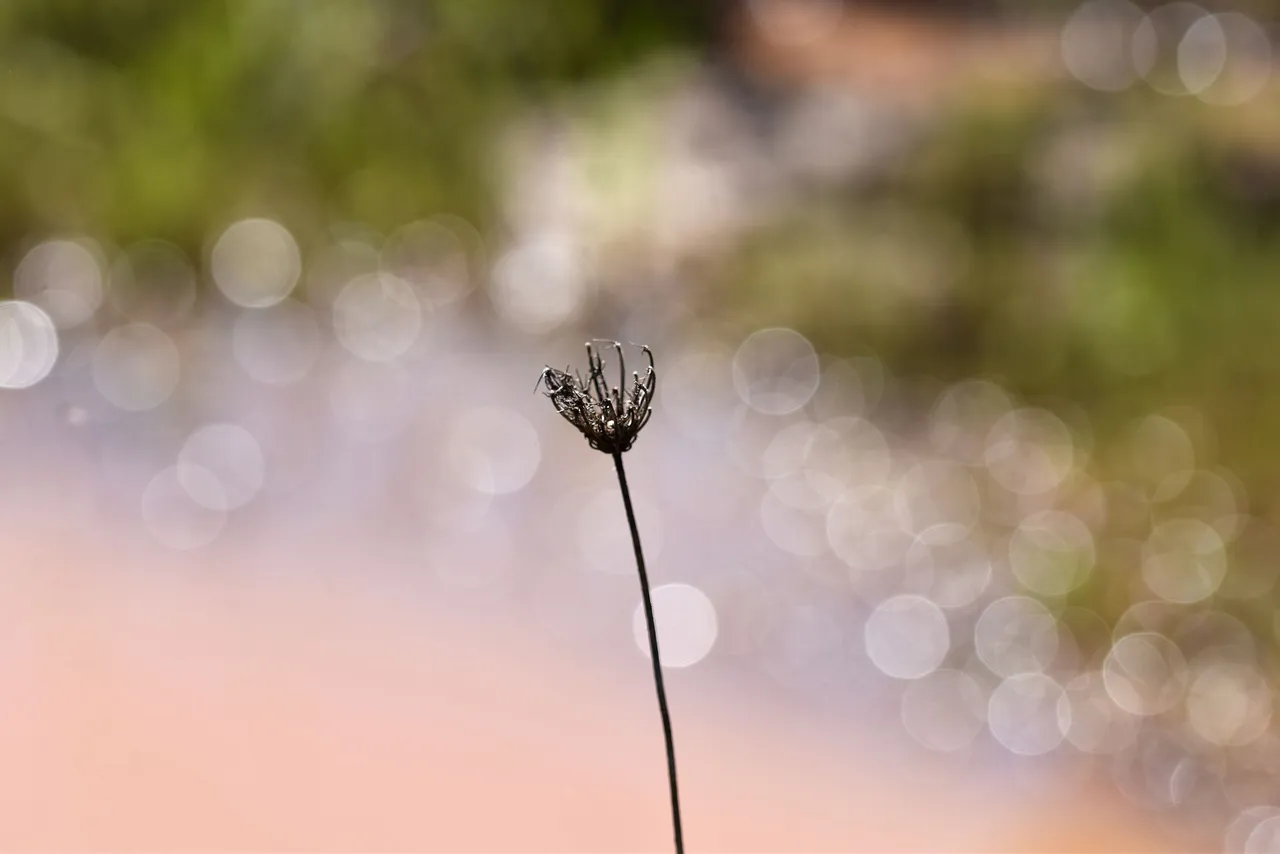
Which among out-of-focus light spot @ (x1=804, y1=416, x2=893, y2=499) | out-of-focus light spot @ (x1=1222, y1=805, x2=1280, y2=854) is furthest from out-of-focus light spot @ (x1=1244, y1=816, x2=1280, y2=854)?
out-of-focus light spot @ (x1=804, y1=416, x2=893, y2=499)

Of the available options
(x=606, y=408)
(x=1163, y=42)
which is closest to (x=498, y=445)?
(x=606, y=408)

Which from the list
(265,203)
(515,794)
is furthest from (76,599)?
(265,203)

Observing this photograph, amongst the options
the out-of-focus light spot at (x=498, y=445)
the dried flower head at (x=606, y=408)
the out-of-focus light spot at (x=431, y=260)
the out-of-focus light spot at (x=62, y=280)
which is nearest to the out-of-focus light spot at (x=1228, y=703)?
the out-of-focus light spot at (x=498, y=445)

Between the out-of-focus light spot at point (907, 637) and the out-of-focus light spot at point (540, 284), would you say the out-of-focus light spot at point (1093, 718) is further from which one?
the out-of-focus light spot at point (540, 284)

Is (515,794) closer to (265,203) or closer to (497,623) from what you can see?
(497,623)

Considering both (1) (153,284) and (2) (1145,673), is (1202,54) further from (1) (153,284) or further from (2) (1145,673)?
(1) (153,284)

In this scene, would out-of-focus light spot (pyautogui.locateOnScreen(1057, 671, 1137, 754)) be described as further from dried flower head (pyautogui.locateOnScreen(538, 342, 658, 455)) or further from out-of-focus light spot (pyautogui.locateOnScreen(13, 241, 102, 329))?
out-of-focus light spot (pyautogui.locateOnScreen(13, 241, 102, 329))
